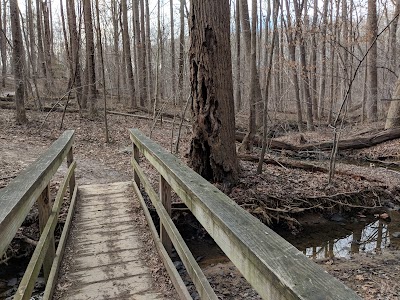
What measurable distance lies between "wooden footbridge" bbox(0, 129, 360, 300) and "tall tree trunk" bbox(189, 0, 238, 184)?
52.4 inches

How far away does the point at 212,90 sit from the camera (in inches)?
250

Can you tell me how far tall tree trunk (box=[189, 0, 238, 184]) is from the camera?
6.14 m

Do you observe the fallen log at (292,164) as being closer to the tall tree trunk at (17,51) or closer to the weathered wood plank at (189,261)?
the weathered wood plank at (189,261)

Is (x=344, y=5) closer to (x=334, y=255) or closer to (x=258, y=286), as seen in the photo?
(x=334, y=255)

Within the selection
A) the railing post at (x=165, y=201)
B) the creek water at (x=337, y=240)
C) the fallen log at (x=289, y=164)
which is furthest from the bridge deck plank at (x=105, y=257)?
the fallen log at (x=289, y=164)

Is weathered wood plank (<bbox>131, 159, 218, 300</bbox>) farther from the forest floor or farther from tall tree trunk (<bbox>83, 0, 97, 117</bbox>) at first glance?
tall tree trunk (<bbox>83, 0, 97, 117</bbox>)

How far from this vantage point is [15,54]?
12.4 m

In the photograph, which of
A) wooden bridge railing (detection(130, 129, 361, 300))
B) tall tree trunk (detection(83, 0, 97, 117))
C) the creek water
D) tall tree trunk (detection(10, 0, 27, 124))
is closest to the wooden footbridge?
wooden bridge railing (detection(130, 129, 361, 300))

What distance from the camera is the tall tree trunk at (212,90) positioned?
614cm

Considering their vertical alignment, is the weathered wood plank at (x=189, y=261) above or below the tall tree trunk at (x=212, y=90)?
below

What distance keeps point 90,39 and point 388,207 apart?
12.8 m

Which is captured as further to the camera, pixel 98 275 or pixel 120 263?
pixel 120 263

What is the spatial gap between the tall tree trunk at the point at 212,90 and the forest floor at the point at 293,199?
63 centimetres

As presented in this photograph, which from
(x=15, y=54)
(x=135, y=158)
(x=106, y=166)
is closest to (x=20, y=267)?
(x=135, y=158)
